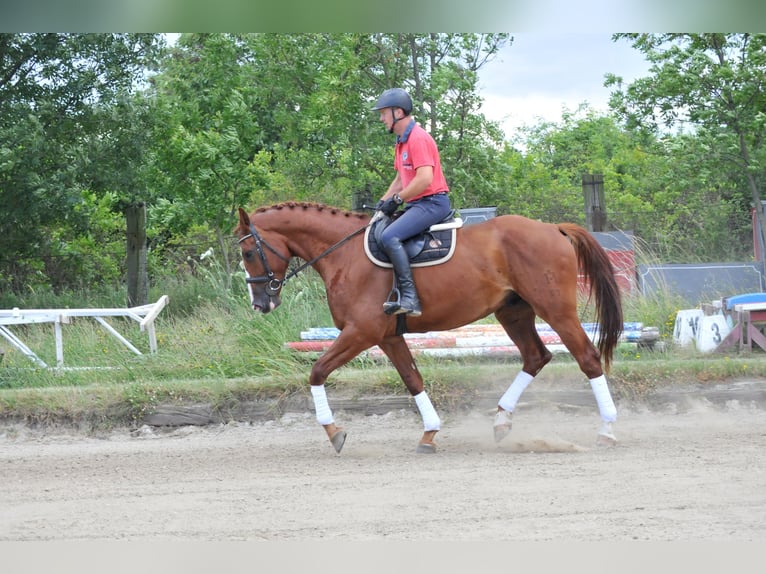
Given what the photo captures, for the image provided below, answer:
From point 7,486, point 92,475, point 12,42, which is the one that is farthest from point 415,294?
point 12,42

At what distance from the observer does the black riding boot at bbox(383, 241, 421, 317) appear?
288 inches

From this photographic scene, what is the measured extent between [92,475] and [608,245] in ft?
27.0

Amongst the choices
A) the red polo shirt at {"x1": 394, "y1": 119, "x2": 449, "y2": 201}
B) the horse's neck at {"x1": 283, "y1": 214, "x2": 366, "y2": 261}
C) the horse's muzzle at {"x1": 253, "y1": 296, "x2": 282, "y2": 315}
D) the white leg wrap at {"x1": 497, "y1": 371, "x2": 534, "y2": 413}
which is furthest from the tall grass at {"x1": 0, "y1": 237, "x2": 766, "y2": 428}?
the red polo shirt at {"x1": 394, "y1": 119, "x2": 449, "y2": 201}

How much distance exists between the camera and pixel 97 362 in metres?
10.7

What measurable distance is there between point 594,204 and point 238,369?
20.5ft

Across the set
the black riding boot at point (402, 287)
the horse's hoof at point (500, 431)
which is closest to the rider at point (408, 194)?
the black riding boot at point (402, 287)

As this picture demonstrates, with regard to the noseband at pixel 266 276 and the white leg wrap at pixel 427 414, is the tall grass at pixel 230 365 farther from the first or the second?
the noseband at pixel 266 276

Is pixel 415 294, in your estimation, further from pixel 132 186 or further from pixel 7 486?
pixel 132 186

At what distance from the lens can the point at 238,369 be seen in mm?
9961

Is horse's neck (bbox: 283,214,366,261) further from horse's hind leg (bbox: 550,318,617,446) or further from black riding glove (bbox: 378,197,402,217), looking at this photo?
→ horse's hind leg (bbox: 550,318,617,446)

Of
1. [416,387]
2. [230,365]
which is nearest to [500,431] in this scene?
[416,387]

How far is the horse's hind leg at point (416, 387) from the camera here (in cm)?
755

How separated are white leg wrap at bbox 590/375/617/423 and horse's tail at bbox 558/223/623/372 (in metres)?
0.25

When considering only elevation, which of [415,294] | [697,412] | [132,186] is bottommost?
[697,412]
